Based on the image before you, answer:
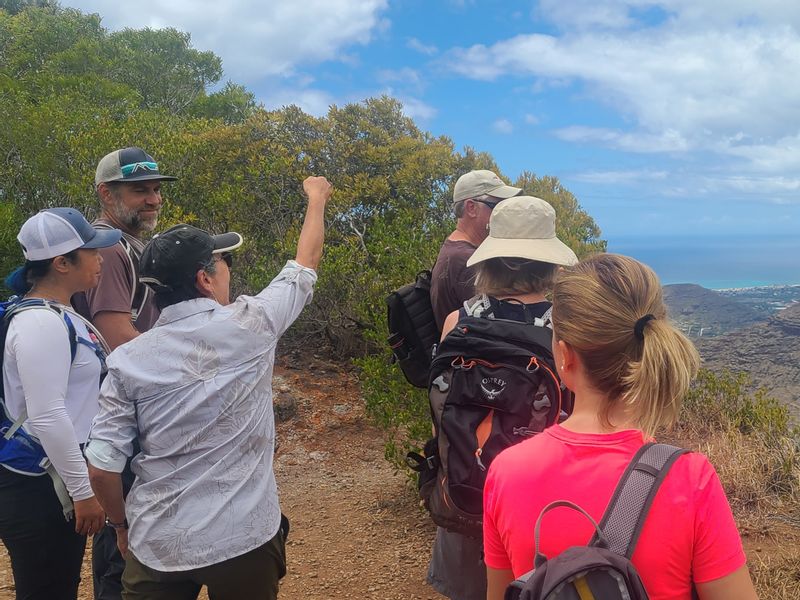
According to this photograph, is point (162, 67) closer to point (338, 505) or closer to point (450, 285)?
point (338, 505)

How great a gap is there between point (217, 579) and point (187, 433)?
0.46 meters

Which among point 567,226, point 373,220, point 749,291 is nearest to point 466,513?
point 567,226

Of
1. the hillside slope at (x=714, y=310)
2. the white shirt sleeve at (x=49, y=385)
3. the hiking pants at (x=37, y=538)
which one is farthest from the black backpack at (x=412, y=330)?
the hillside slope at (x=714, y=310)

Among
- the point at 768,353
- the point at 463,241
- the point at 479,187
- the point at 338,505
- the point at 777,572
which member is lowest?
the point at 338,505

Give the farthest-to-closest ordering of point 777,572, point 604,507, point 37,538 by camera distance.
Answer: point 777,572 < point 37,538 < point 604,507

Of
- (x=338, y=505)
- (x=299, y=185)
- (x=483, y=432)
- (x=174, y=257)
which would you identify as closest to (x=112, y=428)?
(x=174, y=257)

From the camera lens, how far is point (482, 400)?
203cm

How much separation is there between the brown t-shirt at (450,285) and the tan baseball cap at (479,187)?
1.75 feet

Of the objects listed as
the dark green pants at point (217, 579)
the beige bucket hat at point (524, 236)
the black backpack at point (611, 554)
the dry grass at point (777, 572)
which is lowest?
the dry grass at point (777, 572)

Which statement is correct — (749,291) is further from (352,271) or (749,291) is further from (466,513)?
(466,513)

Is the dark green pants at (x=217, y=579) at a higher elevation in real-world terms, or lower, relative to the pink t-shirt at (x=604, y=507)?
lower

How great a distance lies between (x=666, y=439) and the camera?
5.57m

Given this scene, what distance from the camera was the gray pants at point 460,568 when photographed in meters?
2.28

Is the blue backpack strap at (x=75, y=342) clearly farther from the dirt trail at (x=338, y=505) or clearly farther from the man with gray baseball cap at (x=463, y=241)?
the dirt trail at (x=338, y=505)
